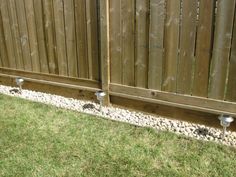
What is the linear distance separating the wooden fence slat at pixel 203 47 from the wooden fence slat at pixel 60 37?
1780 millimetres

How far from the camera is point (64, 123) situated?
3.85 metres

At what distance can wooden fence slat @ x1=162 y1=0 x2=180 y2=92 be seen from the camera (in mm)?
3379

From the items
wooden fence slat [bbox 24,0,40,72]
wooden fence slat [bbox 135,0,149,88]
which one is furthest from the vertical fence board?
wooden fence slat [bbox 135,0,149,88]

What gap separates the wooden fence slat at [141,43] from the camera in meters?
3.56

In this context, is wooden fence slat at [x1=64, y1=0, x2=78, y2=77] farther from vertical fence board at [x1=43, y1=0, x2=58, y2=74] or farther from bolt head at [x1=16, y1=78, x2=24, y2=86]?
bolt head at [x1=16, y1=78, x2=24, y2=86]

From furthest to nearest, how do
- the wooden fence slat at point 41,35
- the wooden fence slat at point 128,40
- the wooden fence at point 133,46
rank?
the wooden fence slat at point 41,35
the wooden fence slat at point 128,40
the wooden fence at point 133,46

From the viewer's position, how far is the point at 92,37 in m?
4.02

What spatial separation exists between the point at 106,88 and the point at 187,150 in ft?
4.44

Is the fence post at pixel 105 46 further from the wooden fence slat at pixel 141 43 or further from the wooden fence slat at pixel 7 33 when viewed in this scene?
the wooden fence slat at pixel 7 33

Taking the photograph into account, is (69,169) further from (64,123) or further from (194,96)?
(194,96)

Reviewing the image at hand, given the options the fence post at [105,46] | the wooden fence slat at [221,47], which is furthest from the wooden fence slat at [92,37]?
the wooden fence slat at [221,47]

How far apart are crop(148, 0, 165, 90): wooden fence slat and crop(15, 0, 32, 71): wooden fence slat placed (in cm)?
190

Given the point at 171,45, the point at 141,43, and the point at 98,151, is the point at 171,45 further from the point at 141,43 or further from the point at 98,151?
the point at 98,151

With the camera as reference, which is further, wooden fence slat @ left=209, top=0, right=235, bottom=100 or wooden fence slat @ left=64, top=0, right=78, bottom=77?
wooden fence slat @ left=64, top=0, right=78, bottom=77
